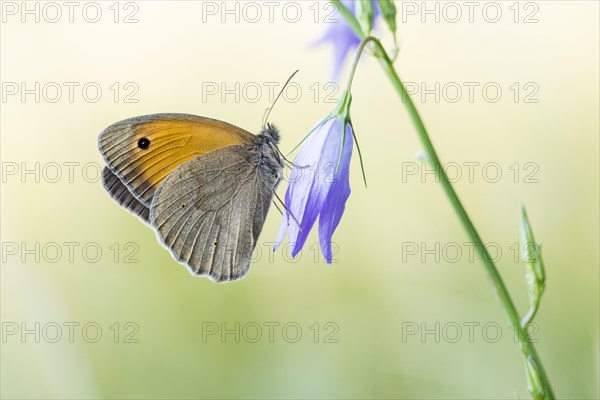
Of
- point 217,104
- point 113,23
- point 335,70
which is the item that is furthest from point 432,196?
point 113,23

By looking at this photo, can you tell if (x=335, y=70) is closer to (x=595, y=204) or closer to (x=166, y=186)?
(x=166, y=186)

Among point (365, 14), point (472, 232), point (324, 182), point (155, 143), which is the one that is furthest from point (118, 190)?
point (472, 232)

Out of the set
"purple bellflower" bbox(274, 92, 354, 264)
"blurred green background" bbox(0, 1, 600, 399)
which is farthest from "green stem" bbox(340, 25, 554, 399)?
"blurred green background" bbox(0, 1, 600, 399)

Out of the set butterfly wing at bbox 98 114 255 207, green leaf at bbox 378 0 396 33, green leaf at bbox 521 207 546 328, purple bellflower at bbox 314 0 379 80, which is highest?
purple bellflower at bbox 314 0 379 80

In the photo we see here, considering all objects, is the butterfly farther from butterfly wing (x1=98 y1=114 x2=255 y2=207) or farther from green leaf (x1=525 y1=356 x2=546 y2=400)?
green leaf (x1=525 y1=356 x2=546 y2=400)

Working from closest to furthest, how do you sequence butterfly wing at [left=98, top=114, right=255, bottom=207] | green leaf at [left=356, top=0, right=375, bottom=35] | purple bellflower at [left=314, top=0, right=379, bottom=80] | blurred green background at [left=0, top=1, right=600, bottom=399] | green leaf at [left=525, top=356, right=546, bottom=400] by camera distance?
green leaf at [left=525, top=356, right=546, bottom=400] → green leaf at [left=356, top=0, right=375, bottom=35] → purple bellflower at [left=314, top=0, right=379, bottom=80] → butterfly wing at [left=98, top=114, right=255, bottom=207] → blurred green background at [left=0, top=1, right=600, bottom=399]

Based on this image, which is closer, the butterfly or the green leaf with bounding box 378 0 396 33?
the green leaf with bounding box 378 0 396 33
